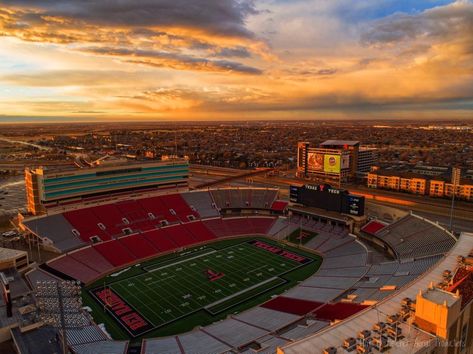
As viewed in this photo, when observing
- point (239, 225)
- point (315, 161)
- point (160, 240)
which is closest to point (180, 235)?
point (160, 240)

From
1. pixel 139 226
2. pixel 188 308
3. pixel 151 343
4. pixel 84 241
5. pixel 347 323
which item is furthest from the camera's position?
pixel 139 226

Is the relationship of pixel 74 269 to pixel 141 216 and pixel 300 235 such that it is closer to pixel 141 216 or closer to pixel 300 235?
pixel 141 216

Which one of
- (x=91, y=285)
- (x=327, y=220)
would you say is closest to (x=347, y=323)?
(x=91, y=285)

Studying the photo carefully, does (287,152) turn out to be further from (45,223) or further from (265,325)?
(265,325)

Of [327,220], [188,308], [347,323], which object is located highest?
[347,323]

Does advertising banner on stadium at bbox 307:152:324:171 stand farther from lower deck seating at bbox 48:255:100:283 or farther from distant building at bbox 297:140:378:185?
lower deck seating at bbox 48:255:100:283

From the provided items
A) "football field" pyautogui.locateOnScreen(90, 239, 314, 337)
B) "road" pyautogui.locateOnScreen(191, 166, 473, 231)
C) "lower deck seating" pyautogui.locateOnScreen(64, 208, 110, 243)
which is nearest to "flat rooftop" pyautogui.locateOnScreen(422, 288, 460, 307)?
"football field" pyautogui.locateOnScreen(90, 239, 314, 337)

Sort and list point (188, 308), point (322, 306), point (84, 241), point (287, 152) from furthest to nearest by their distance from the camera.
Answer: point (287, 152)
point (84, 241)
point (188, 308)
point (322, 306)
